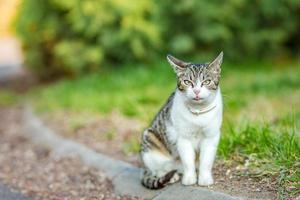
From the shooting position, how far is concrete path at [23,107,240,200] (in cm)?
488

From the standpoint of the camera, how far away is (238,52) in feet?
38.1

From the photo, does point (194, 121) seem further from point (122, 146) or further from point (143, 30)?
point (143, 30)

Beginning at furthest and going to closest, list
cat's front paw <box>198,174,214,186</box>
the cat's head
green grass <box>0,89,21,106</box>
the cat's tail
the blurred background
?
1. green grass <box>0,89,21,106</box>
2. the blurred background
3. the cat's tail
4. cat's front paw <box>198,174,214,186</box>
5. the cat's head

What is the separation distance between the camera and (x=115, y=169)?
610cm

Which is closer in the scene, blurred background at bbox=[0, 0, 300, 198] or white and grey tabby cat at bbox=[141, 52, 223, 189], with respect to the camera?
white and grey tabby cat at bbox=[141, 52, 223, 189]

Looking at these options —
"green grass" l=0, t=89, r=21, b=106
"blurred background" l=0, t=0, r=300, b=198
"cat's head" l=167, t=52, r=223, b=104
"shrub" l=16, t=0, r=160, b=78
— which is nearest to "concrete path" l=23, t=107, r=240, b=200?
"blurred background" l=0, t=0, r=300, b=198

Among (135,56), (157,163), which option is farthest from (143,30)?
(157,163)

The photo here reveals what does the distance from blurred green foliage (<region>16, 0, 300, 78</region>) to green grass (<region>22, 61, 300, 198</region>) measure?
412 mm

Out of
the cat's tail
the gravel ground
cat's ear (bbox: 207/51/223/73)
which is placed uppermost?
cat's ear (bbox: 207/51/223/73)

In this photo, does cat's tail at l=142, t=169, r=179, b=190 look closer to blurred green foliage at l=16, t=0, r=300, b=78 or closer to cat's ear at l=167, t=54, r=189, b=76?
cat's ear at l=167, t=54, r=189, b=76

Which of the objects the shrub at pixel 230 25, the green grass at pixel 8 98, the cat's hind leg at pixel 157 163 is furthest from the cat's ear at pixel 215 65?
the green grass at pixel 8 98

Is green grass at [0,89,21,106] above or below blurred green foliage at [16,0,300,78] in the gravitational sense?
below

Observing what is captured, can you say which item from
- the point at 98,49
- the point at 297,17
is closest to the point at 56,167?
the point at 98,49

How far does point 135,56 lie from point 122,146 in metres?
4.16
